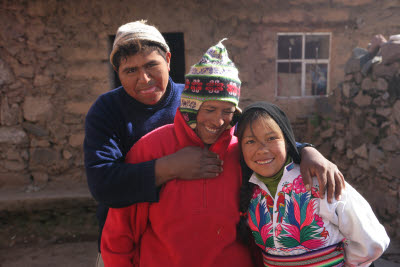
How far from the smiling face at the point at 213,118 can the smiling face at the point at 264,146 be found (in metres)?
0.11

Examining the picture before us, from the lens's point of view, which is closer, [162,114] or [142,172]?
[142,172]

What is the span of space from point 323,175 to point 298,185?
0.42ft

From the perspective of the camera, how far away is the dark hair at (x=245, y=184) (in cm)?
145

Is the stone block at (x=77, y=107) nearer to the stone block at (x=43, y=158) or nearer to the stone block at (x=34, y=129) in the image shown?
the stone block at (x=34, y=129)

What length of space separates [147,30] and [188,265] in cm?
114

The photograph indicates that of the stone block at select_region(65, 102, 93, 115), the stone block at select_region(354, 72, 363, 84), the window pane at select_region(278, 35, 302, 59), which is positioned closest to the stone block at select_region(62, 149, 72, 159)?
the stone block at select_region(65, 102, 93, 115)

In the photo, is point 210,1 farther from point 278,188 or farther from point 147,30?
point 278,188

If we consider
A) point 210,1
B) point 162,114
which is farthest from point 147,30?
point 210,1

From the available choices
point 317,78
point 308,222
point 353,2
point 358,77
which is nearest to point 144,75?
point 308,222

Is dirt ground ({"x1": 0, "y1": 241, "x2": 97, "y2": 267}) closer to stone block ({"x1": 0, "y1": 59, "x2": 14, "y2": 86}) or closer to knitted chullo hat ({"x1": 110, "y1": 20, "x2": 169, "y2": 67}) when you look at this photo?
stone block ({"x1": 0, "y1": 59, "x2": 14, "y2": 86})

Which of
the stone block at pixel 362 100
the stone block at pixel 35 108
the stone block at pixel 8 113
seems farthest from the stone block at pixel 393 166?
the stone block at pixel 8 113

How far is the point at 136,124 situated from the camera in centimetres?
163

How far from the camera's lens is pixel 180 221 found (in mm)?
1393

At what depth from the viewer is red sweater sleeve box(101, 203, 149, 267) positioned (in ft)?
4.73
